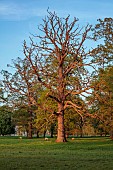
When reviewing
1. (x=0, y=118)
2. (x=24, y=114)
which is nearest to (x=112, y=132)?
(x=24, y=114)

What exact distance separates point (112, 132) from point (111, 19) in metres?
15.5

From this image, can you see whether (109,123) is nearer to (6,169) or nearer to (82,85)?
(82,85)

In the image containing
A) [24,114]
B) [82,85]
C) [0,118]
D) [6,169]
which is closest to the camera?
[6,169]

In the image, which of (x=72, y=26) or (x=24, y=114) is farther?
(x=24, y=114)

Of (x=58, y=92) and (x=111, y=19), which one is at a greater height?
(x=111, y=19)

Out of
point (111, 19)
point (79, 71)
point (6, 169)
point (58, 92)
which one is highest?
point (111, 19)

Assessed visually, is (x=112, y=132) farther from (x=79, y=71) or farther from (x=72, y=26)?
(x=72, y=26)

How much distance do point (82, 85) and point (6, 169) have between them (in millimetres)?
27003

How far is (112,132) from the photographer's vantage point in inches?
1960

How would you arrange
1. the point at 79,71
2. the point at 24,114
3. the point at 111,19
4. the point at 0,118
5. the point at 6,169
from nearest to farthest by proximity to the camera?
the point at 6,169 < the point at 79,71 < the point at 111,19 < the point at 24,114 < the point at 0,118

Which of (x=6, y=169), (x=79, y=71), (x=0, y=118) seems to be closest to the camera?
(x=6, y=169)

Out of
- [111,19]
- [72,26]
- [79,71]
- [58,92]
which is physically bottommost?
[58,92]

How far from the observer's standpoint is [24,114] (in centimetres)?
7500

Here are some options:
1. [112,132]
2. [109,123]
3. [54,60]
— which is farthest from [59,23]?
[112,132]
